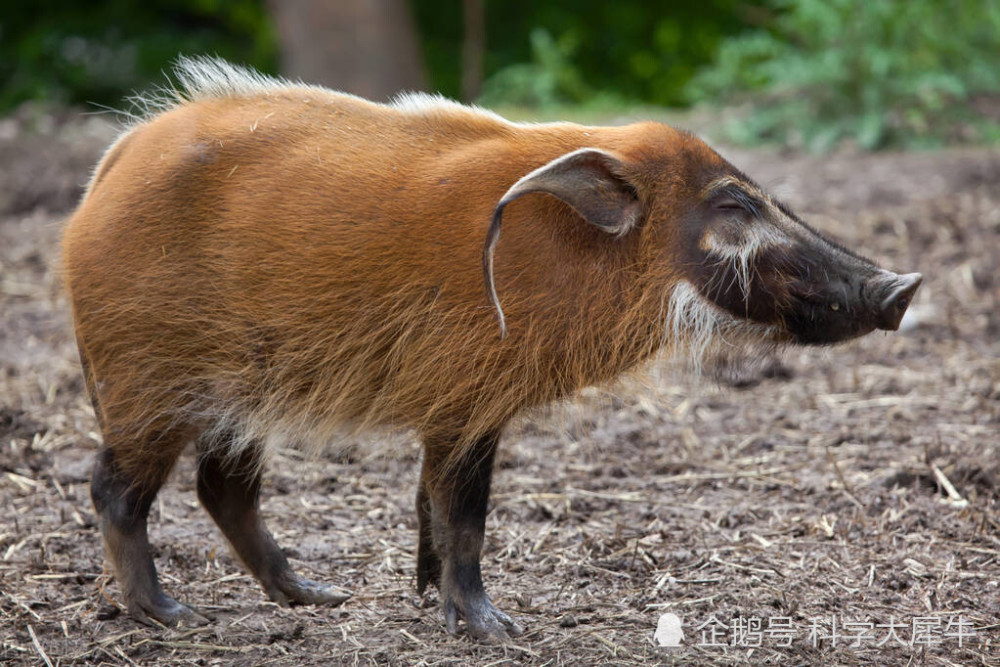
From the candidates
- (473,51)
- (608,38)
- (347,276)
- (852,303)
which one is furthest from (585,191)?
(608,38)

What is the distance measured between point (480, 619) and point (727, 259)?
117 cm

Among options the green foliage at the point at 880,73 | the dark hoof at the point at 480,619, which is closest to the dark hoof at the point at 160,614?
the dark hoof at the point at 480,619

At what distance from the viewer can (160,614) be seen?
3.35m

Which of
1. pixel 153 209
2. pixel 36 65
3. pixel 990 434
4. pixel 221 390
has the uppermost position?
pixel 153 209

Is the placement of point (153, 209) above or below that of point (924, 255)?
above

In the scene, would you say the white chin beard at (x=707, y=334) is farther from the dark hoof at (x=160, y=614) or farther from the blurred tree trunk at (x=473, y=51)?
the blurred tree trunk at (x=473, y=51)

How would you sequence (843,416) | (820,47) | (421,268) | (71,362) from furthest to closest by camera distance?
(820,47) < (71,362) < (843,416) < (421,268)

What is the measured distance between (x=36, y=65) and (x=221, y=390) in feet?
42.0

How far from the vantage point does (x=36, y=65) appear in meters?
14.6

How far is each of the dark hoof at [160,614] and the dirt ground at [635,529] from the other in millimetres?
41

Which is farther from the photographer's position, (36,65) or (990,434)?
(36,65)

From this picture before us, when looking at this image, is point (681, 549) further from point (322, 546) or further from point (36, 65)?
point (36, 65)

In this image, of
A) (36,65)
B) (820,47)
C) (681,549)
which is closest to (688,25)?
(820,47)

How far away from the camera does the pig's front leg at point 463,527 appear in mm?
3176
